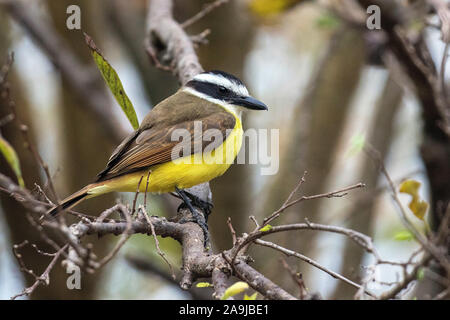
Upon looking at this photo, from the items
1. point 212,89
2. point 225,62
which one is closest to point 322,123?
point 225,62

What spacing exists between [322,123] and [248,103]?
79.1 inches

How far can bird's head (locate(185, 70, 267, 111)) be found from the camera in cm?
448

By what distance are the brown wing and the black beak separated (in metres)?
0.18

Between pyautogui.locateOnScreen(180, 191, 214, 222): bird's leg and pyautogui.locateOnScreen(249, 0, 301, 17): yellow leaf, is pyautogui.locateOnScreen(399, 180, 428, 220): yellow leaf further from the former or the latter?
pyautogui.locateOnScreen(249, 0, 301, 17): yellow leaf

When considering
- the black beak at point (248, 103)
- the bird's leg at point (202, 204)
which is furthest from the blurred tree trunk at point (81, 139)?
the bird's leg at point (202, 204)

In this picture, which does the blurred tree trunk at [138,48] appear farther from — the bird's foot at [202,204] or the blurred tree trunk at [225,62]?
the bird's foot at [202,204]

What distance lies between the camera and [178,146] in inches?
159

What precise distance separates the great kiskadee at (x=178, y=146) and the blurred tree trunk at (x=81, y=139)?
76.8 inches

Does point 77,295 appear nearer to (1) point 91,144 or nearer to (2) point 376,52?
(1) point 91,144

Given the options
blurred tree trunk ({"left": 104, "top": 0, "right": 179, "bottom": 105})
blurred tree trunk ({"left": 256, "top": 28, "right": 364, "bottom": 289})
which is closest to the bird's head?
blurred tree trunk ({"left": 256, "top": 28, "right": 364, "bottom": 289})

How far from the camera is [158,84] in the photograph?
246 inches

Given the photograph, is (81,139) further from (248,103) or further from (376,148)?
(376,148)
